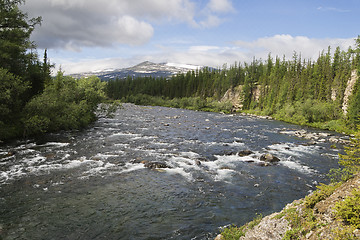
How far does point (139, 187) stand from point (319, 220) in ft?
42.1

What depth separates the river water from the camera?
1179cm

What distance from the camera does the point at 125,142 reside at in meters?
31.4

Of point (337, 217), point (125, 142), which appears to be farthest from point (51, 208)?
point (125, 142)

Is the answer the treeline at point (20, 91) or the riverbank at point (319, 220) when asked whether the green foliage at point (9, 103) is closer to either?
the treeline at point (20, 91)

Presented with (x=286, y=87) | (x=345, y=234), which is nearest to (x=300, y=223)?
(x=345, y=234)

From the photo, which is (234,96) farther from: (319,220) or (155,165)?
(319,220)

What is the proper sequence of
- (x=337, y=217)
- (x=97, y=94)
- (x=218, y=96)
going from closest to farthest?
(x=337, y=217)
(x=97, y=94)
(x=218, y=96)

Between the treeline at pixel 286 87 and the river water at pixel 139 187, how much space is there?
93.0 ft

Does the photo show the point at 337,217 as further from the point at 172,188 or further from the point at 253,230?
the point at 172,188

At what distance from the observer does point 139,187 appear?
16875mm

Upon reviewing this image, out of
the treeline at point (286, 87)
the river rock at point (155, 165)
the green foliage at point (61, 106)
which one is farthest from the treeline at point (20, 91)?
the treeline at point (286, 87)

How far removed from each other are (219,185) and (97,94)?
34.7 m

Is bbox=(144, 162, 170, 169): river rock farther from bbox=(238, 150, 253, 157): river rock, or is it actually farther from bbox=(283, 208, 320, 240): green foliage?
bbox=(283, 208, 320, 240): green foliage

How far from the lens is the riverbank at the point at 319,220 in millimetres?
5914
